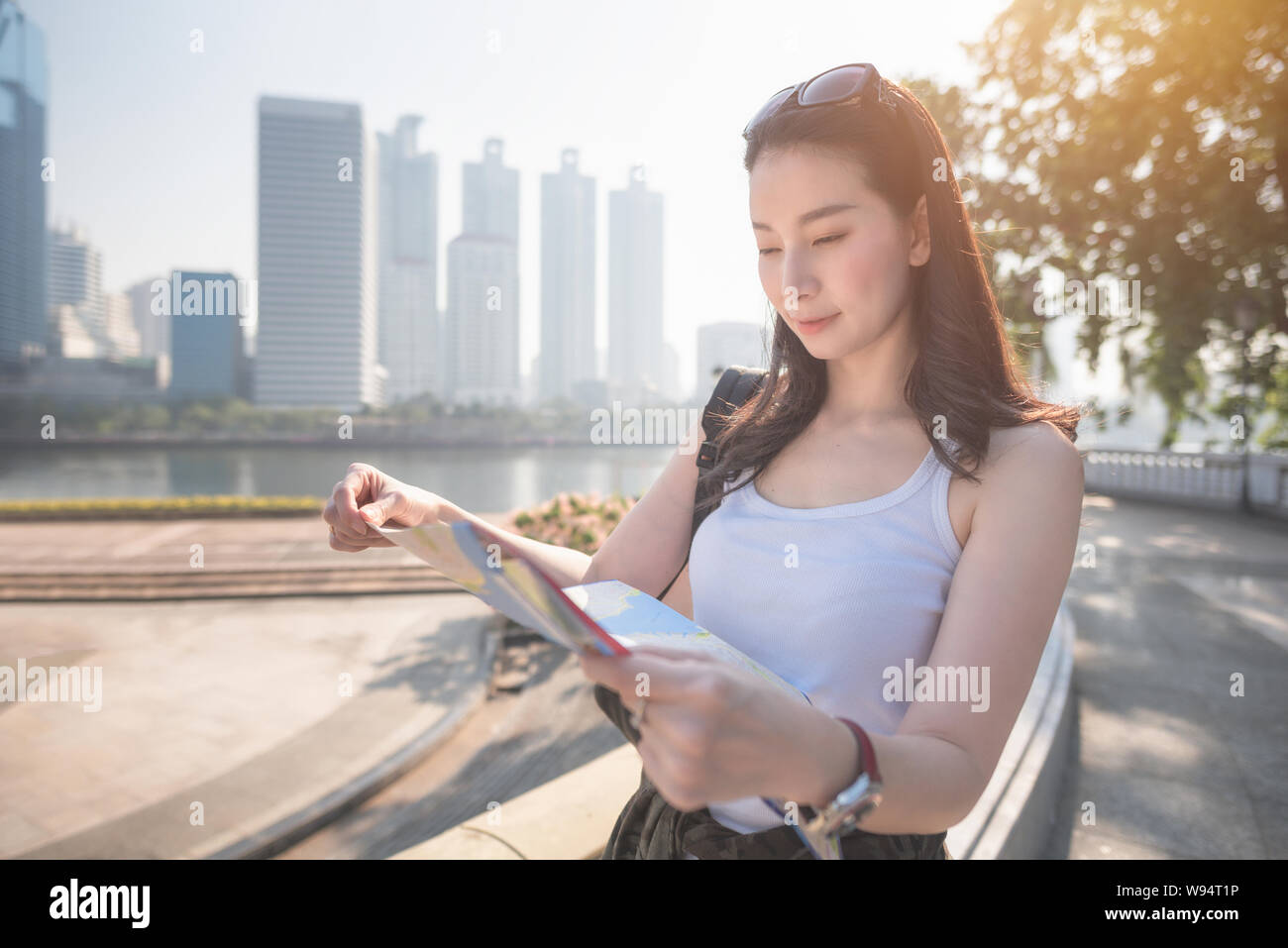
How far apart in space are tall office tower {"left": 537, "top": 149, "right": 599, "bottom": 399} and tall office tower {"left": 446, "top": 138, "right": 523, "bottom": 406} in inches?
125

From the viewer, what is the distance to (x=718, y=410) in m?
1.17

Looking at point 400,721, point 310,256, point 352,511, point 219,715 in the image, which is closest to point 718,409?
point 352,511

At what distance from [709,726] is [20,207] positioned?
74742 millimetres

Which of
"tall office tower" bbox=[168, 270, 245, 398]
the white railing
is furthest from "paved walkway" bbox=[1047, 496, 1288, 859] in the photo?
"tall office tower" bbox=[168, 270, 245, 398]

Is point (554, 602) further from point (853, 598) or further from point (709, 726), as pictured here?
point (853, 598)

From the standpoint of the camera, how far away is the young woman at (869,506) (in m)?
0.72

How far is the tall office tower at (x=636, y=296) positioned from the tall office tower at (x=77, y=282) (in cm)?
6613

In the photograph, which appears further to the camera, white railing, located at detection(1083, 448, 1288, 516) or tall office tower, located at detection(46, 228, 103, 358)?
tall office tower, located at detection(46, 228, 103, 358)

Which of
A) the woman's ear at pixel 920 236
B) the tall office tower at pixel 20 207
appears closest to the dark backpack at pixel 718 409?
the woman's ear at pixel 920 236

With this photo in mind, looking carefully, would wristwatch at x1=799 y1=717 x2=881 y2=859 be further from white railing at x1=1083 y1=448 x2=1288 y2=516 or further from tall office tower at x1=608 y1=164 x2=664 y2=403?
tall office tower at x1=608 y1=164 x2=664 y2=403

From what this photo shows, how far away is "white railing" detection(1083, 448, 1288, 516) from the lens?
11.3 metres

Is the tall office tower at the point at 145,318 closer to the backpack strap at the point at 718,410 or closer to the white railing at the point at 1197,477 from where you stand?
the white railing at the point at 1197,477

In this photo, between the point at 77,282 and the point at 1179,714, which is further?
the point at 77,282
